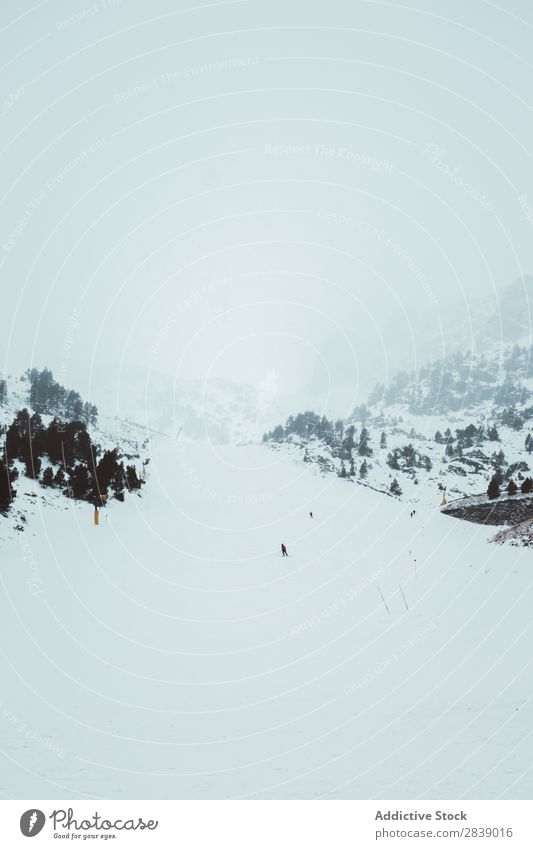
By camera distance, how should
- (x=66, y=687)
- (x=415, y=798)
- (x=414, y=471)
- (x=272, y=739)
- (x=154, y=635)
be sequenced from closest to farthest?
(x=415, y=798)
(x=272, y=739)
(x=66, y=687)
(x=154, y=635)
(x=414, y=471)

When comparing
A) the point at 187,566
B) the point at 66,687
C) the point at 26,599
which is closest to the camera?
the point at 66,687

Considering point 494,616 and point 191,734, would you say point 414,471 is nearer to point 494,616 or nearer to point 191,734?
point 494,616

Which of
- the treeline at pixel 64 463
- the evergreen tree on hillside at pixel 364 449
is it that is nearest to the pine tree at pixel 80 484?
the treeline at pixel 64 463

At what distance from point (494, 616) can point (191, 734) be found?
11534mm

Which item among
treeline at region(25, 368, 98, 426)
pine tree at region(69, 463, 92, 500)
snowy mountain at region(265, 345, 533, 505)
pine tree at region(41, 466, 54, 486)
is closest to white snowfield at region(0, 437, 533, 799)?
pine tree at region(69, 463, 92, 500)

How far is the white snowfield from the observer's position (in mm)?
8469

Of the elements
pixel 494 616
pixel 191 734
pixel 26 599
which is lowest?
pixel 26 599

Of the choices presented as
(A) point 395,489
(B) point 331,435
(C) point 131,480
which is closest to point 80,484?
(C) point 131,480

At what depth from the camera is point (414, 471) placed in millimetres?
70938

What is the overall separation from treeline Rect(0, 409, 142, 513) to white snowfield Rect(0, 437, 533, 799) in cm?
216

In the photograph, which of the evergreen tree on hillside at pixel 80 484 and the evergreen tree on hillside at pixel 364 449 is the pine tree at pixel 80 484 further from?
the evergreen tree on hillside at pixel 364 449

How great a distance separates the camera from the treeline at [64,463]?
30.6 metres

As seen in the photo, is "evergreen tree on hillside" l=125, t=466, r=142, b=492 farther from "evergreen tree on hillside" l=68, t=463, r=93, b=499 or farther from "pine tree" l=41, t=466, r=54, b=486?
"pine tree" l=41, t=466, r=54, b=486
